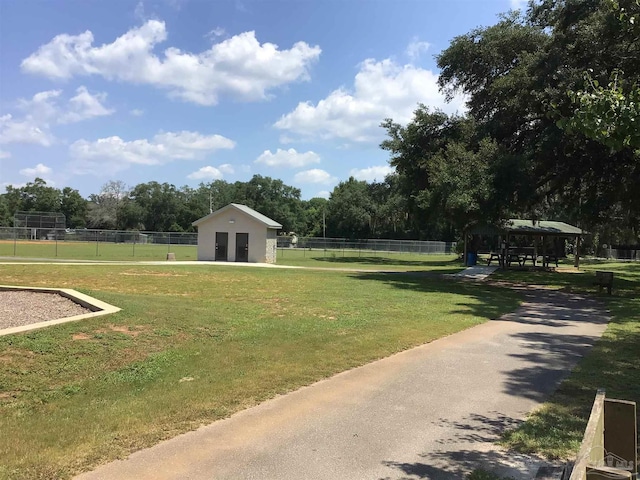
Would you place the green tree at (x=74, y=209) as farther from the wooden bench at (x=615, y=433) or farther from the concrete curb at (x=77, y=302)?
the wooden bench at (x=615, y=433)

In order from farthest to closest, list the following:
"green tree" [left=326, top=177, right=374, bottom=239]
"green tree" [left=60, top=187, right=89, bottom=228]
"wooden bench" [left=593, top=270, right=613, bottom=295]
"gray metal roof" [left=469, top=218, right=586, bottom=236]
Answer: "green tree" [left=60, top=187, right=89, bottom=228]
"green tree" [left=326, top=177, right=374, bottom=239]
"gray metal roof" [left=469, top=218, right=586, bottom=236]
"wooden bench" [left=593, top=270, right=613, bottom=295]

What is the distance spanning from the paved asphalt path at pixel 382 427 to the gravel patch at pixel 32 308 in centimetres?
532

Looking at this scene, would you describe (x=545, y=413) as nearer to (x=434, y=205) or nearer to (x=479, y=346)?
(x=479, y=346)

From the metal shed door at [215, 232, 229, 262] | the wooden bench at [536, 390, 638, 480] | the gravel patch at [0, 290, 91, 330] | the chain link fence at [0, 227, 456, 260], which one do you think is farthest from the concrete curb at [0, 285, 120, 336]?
the chain link fence at [0, 227, 456, 260]

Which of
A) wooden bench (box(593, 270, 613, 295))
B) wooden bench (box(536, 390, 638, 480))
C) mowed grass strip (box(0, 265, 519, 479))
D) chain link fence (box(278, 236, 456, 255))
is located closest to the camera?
wooden bench (box(536, 390, 638, 480))

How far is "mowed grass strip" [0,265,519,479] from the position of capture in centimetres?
455

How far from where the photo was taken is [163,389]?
595 cm

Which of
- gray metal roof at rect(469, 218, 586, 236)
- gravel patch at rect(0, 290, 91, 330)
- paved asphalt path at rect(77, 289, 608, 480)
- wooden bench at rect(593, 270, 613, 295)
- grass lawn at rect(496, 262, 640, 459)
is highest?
gray metal roof at rect(469, 218, 586, 236)

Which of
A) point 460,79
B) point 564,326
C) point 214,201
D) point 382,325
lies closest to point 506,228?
point 460,79

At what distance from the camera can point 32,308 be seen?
31.6 ft

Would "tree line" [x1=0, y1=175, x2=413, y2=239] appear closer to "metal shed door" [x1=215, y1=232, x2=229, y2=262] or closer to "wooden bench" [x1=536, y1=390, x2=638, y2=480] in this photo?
"metal shed door" [x1=215, y1=232, x2=229, y2=262]

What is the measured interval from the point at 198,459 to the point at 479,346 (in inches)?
246

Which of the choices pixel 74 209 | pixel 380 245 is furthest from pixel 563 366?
pixel 74 209

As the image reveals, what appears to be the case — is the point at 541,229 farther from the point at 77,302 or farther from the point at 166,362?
the point at 166,362
